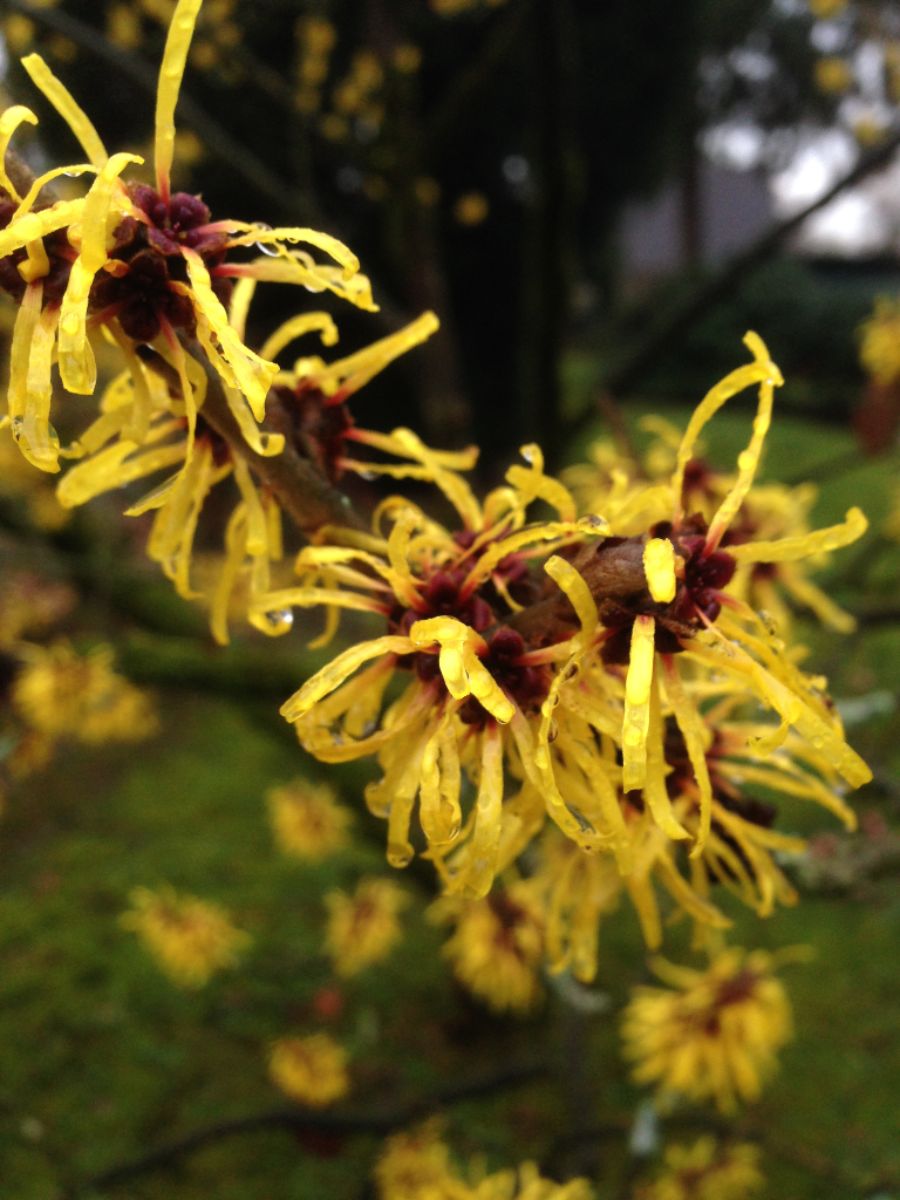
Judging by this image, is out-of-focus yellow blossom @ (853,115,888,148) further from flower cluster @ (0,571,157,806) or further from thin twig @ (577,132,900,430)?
flower cluster @ (0,571,157,806)

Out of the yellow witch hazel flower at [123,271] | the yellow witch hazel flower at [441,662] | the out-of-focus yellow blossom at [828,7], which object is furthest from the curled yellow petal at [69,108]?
the out-of-focus yellow blossom at [828,7]

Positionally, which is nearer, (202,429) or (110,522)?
(202,429)

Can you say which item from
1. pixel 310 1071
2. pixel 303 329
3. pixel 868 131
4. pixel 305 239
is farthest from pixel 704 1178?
pixel 868 131

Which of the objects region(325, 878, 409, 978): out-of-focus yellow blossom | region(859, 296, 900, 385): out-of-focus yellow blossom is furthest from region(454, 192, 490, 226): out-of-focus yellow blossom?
region(325, 878, 409, 978): out-of-focus yellow blossom

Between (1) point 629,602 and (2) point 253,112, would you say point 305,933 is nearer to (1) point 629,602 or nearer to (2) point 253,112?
(1) point 629,602

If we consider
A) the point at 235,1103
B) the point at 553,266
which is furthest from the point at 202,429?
the point at 235,1103

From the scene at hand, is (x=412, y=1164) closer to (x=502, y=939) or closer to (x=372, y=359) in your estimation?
(x=502, y=939)

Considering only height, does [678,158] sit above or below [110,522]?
above
